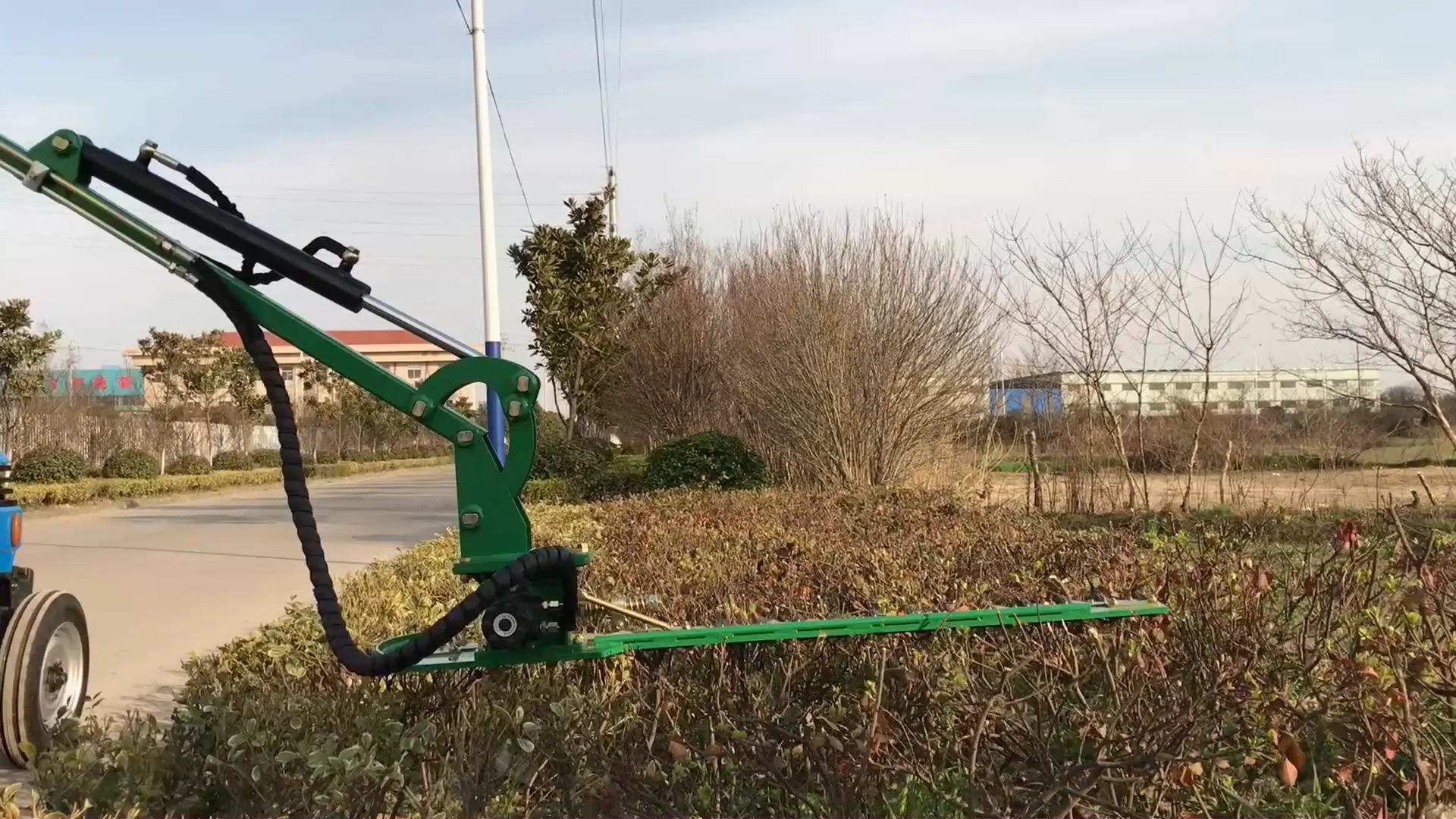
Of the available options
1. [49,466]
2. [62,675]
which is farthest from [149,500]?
[62,675]

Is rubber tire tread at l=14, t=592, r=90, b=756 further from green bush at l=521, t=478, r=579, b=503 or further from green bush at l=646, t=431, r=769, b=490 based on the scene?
green bush at l=521, t=478, r=579, b=503

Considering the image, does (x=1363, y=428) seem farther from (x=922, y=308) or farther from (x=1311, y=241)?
(x=922, y=308)

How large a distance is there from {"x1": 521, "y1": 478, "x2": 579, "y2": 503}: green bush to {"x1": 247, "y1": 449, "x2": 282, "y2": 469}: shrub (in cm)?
2020

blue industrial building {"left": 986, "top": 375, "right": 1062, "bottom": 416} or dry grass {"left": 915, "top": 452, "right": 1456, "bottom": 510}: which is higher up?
blue industrial building {"left": 986, "top": 375, "right": 1062, "bottom": 416}

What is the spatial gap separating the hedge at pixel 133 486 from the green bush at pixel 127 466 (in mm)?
410

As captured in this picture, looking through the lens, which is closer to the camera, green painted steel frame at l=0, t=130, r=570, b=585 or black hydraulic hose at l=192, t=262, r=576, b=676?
black hydraulic hose at l=192, t=262, r=576, b=676

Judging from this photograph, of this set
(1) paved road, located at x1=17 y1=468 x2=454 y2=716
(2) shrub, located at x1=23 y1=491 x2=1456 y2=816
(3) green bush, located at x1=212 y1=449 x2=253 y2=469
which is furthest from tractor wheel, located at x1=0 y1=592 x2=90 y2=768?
(3) green bush, located at x1=212 y1=449 x2=253 y2=469

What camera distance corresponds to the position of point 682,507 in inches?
367

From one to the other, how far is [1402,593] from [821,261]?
9.67 m

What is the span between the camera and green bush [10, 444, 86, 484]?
19844mm

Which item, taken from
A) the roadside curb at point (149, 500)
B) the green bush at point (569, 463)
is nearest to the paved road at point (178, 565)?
the roadside curb at point (149, 500)

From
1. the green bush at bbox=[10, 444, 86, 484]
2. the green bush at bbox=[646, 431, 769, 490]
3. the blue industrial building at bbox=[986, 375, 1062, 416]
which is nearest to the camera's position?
the blue industrial building at bbox=[986, 375, 1062, 416]

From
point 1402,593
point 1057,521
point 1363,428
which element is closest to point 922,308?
point 1057,521

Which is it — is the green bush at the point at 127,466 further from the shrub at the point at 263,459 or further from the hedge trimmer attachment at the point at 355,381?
the hedge trimmer attachment at the point at 355,381
